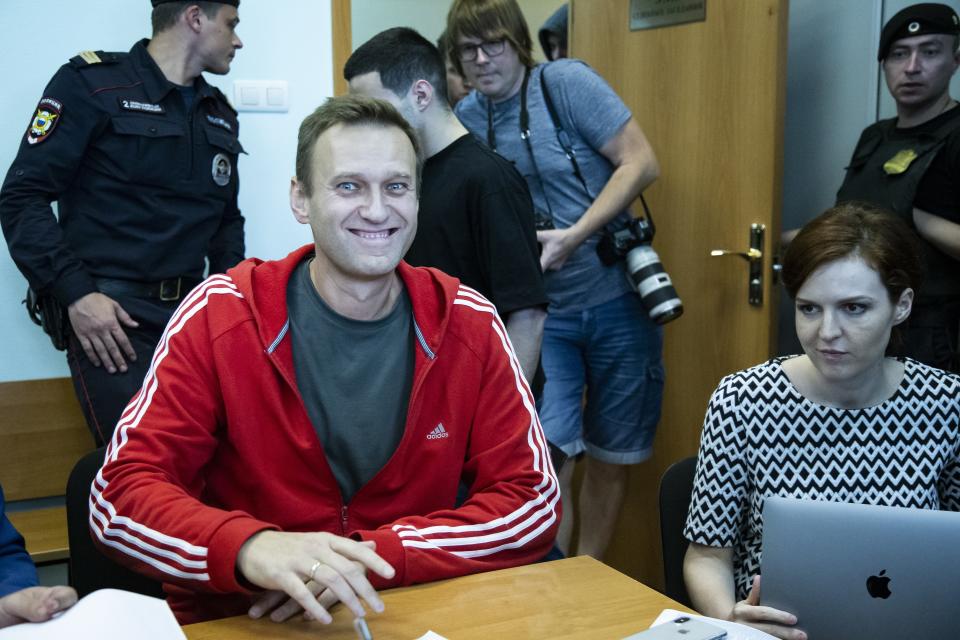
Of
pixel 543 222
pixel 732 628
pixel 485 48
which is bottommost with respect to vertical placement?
pixel 732 628

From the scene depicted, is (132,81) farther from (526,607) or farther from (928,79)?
(928,79)

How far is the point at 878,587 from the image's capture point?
1.11m

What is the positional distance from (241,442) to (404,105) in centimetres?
100

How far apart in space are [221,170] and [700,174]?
4.73 ft

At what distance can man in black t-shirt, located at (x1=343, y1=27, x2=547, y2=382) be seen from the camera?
202cm

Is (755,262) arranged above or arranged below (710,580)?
above

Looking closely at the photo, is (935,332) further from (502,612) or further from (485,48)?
(502,612)

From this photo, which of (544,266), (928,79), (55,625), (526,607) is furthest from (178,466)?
(928,79)

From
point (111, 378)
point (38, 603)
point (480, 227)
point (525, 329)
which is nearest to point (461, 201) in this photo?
point (480, 227)

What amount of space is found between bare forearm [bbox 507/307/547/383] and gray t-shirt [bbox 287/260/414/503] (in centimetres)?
53

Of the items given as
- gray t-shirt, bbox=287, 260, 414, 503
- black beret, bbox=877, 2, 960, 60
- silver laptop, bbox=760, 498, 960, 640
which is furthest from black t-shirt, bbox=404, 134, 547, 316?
black beret, bbox=877, 2, 960, 60

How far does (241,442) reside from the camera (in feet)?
4.64

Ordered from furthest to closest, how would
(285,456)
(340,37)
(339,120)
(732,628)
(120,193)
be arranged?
(340,37) < (120,193) < (339,120) < (285,456) < (732,628)

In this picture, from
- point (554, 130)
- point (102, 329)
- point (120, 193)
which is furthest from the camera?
point (554, 130)
